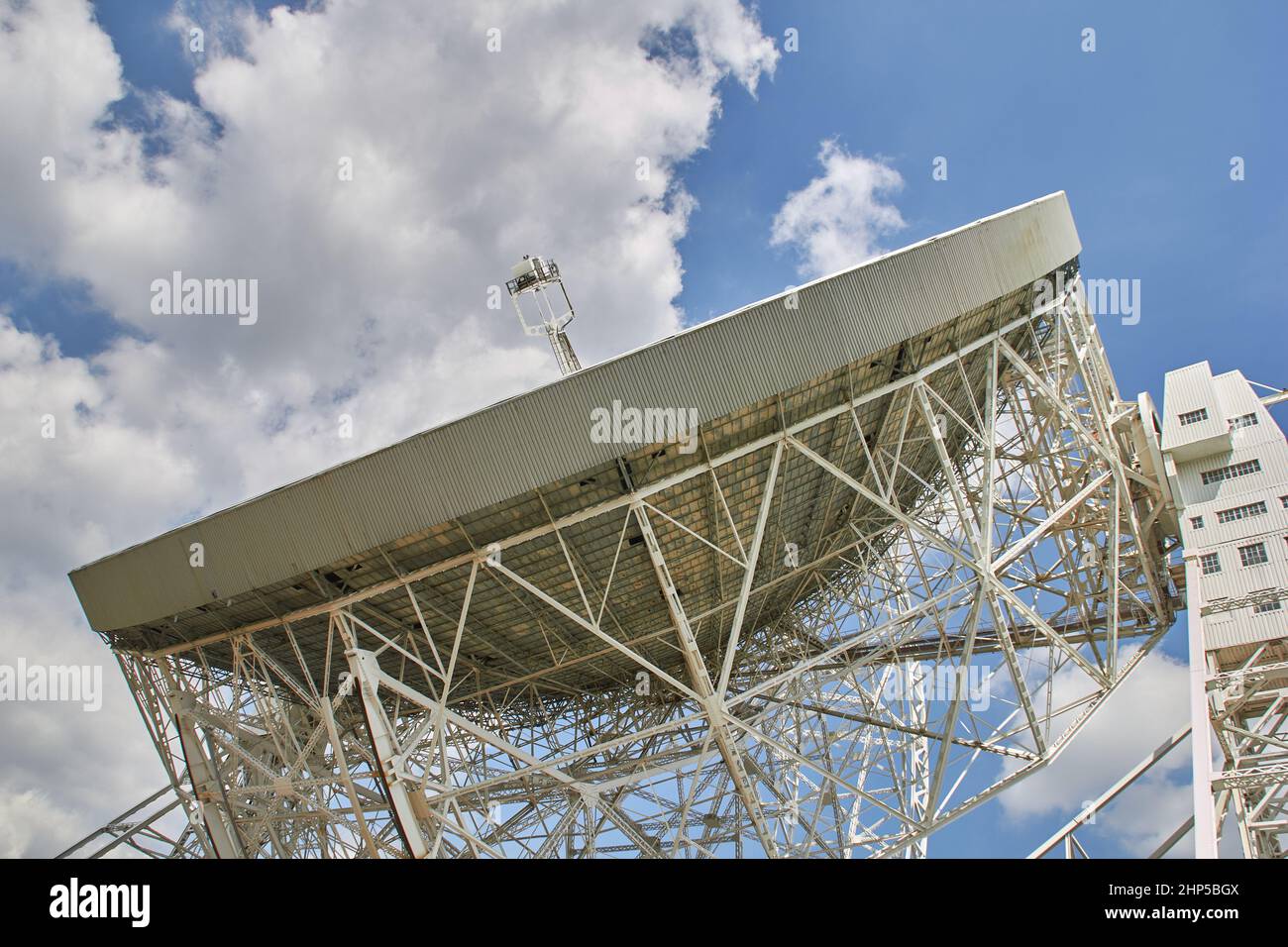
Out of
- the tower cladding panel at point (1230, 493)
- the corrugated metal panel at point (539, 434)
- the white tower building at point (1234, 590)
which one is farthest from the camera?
the tower cladding panel at point (1230, 493)

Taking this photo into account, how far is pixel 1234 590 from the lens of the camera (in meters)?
24.9

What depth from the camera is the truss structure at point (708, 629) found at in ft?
70.8

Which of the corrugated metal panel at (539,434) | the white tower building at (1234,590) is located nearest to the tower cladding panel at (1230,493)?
the white tower building at (1234,590)

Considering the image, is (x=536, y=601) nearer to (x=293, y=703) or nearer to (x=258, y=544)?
(x=258, y=544)

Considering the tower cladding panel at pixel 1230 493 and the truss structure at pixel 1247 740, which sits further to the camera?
the tower cladding panel at pixel 1230 493

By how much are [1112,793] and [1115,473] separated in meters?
8.79

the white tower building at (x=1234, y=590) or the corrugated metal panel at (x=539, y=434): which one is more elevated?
the corrugated metal panel at (x=539, y=434)

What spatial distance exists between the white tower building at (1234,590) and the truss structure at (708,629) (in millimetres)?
1954

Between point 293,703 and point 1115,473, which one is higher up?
point 1115,473

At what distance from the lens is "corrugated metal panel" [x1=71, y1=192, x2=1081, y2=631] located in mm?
19562

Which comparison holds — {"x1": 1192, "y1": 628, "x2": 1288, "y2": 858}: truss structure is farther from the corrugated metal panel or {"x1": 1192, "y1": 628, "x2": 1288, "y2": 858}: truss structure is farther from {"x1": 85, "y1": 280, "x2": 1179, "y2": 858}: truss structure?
the corrugated metal panel

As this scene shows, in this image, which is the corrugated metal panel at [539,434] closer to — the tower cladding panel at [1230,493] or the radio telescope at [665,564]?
the radio telescope at [665,564]
